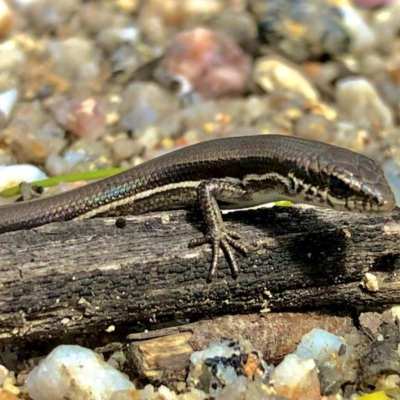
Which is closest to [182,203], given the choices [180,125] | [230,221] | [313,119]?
[230,221]

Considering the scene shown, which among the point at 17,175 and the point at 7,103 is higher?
the point at 7,103

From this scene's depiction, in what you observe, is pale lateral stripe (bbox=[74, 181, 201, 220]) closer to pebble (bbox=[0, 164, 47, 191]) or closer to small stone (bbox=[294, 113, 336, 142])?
pebble (bbox=[0, 164, 47, 191])

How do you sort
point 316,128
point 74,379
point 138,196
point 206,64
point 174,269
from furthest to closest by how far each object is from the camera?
point 206,64
point 316,128
point 138,196
point 174,269
point 74,379

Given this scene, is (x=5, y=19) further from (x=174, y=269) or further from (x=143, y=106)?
(x=174, y=269)

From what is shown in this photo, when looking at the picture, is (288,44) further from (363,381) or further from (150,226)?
(363,381)

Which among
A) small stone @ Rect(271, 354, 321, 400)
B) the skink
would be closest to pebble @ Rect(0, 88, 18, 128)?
the skink

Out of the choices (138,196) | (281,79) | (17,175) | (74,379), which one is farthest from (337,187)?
(281,79)
